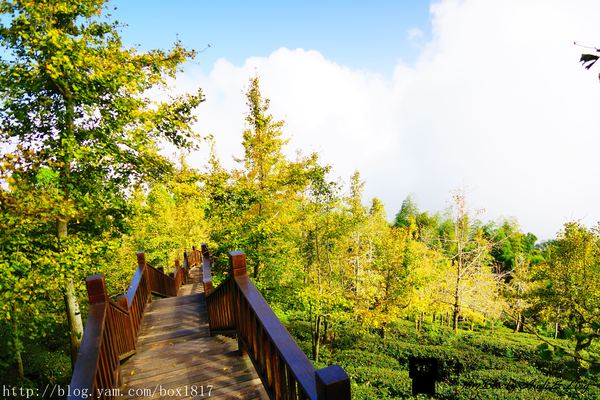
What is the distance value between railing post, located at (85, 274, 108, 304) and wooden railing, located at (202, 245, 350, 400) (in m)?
1.79

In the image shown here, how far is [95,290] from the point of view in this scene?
13.8ft

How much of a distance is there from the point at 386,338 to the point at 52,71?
22784 mm

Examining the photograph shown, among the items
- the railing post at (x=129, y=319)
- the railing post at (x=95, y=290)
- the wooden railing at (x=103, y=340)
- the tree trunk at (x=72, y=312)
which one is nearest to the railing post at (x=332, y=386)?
the wooden railing at (x=103, y=340)

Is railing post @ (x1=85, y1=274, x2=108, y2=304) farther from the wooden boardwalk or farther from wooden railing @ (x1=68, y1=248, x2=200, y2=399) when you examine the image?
the wooden boardwalk

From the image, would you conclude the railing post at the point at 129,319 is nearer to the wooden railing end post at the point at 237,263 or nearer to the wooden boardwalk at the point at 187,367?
the wooden boardwalk at the point at 187,367

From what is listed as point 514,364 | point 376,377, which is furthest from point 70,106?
point 514,364

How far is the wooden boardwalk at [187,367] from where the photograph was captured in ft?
12.7

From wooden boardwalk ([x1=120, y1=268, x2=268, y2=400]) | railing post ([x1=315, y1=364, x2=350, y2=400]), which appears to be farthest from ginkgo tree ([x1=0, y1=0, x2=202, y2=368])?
railing post ([x1=315, y1=364, x2=350, y2=400])

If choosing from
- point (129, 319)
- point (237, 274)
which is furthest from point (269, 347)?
point (129, 319)

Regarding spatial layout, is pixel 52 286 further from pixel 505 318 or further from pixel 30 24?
pixel 505 318

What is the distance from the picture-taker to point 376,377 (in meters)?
14.6

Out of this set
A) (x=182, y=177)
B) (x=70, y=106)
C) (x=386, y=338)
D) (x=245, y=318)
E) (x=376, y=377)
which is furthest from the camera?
(x=386, y=338)

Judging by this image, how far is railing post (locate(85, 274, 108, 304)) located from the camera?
4170 millimetres

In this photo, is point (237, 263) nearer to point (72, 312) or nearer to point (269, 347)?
point (269, 347)
